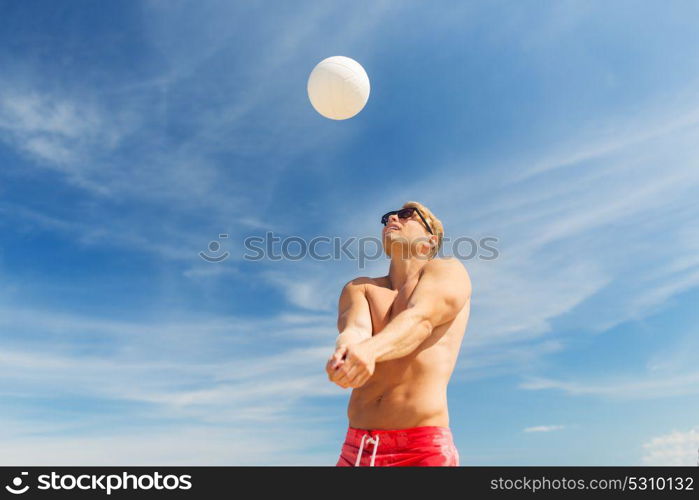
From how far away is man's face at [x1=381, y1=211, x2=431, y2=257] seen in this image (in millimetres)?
7977

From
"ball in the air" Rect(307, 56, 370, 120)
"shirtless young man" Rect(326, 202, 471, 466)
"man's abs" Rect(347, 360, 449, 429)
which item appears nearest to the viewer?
"shirtless young man" Rect(326, 202, 471, 466)

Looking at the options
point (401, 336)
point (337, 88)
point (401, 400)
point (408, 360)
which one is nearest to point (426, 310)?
point (401, 336)

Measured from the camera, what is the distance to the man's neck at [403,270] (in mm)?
7832

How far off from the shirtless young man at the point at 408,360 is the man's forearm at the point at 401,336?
0.03 ft

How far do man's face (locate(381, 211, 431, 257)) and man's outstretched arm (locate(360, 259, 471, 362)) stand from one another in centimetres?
52

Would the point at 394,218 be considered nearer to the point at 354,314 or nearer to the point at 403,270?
the point at 403,270

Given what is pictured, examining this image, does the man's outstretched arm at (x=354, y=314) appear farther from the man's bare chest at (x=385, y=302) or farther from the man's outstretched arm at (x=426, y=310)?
the man's outstretched arm at (x=426, y=310)

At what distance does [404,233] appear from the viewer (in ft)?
26.4

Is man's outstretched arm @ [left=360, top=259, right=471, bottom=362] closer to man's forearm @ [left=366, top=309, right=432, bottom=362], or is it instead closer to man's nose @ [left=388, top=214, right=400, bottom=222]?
man's forearm @ [left=366, top=309, right=432, bottom=362]

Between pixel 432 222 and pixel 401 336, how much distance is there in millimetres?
2347

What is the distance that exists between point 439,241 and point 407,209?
2.02ft

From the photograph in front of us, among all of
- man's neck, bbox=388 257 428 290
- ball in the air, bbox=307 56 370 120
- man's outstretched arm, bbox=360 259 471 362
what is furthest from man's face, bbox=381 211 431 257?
ball in the air, bbox=307 56 370 120
